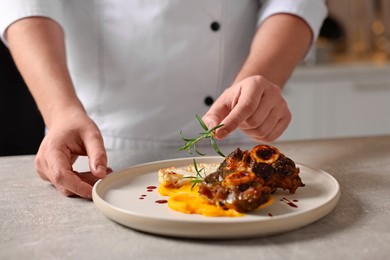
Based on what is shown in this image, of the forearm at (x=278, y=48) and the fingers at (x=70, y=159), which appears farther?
the forearm at (x=278, y=48)

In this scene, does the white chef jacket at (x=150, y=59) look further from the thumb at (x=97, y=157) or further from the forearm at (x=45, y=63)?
the thumb at (x=97, y=157)

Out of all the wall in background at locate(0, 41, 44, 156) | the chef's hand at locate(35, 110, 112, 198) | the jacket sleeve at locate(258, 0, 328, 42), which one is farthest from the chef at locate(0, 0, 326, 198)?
the wall in background at locate(0, 41, 44, 156)

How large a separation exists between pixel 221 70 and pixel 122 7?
0.27m

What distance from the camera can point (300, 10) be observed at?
4.27 ft

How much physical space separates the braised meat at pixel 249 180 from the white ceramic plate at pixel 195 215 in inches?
0.8

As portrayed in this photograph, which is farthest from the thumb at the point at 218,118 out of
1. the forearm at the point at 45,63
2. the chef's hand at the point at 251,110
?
the forearm at the point at 45,63

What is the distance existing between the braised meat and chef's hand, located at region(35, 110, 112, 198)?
192 mm

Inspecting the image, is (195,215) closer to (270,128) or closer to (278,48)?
(270,128)

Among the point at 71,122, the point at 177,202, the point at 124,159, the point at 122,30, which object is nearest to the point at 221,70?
the point at 122,30

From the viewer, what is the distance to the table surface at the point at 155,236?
2.22 feet

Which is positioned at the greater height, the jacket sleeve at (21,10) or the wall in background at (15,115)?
the jacket sleeve at (21,10)

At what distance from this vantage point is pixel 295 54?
1.28m

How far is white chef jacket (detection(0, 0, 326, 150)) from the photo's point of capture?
1.35 metres

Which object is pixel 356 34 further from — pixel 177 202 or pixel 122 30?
pixel 177 202
